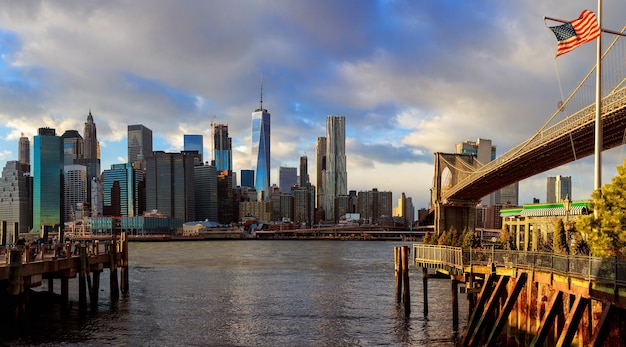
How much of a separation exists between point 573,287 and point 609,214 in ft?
10.4

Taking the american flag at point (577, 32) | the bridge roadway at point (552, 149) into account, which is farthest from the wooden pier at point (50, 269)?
the bridge roadway at point (552, 149)

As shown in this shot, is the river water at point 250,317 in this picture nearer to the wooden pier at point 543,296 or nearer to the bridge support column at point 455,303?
the bridge support column at point 455,303

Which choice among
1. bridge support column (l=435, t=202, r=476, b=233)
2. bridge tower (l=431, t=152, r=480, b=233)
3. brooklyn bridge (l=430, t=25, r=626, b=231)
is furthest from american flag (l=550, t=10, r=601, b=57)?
bridge support column (l=435, t=202, r=476, b=233)

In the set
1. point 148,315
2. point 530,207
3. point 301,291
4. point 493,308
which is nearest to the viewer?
point 493,308

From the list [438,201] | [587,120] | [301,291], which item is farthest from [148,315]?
[438,201]

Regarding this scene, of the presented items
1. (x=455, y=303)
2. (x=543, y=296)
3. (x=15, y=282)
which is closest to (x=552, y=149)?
(x=455, y=303)

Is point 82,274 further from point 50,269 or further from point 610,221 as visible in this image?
point 610,221

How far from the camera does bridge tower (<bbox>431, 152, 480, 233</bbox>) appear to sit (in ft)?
312

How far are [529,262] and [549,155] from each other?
42361 millimetres

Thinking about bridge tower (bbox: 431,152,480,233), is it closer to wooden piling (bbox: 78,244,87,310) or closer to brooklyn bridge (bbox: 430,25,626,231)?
brooklyn bridge (bbox: 430,25,626,231)

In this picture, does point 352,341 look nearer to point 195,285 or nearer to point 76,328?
point 76,328

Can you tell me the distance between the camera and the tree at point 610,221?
825 inches

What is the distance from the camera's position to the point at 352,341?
105 feet

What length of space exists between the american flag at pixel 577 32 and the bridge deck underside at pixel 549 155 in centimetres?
1026
